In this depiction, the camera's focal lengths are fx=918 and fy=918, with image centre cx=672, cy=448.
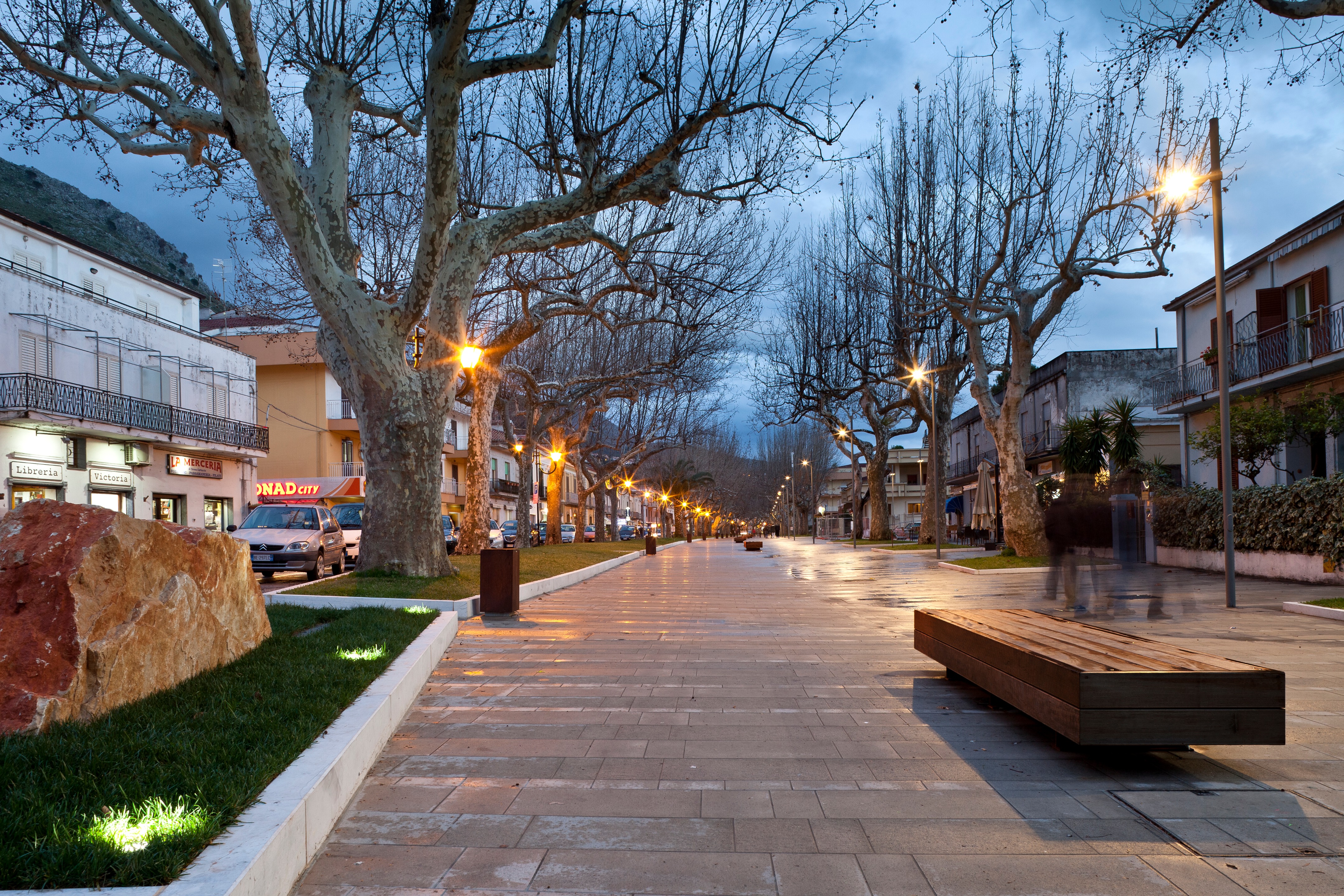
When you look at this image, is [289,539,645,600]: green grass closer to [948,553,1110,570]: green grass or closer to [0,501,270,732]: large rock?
[0,501,270,732]: large rock

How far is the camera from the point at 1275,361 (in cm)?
2253

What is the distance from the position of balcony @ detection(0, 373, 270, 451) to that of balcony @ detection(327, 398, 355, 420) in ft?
22.4

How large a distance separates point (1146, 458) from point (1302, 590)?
24.3 m

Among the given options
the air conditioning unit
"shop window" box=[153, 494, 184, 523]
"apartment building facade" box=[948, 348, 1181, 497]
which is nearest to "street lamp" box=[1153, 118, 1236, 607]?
"apartment building facade" box=[948, 348, 1181, 497]

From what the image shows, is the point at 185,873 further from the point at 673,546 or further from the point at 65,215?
the point at 65,215

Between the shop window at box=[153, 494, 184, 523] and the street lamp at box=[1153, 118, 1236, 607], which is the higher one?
the street lamp at box=[1153, 118, 1236, 607]

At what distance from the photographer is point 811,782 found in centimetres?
440

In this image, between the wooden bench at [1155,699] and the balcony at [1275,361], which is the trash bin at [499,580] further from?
the balcony at [1275,361]

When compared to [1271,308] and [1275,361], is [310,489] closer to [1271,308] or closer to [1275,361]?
[1275,361]

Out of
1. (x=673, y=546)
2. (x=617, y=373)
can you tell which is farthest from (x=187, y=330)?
(x=673, y=546)

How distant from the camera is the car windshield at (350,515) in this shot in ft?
79.3

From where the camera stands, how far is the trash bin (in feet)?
34.8

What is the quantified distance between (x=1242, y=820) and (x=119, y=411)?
3163 cm

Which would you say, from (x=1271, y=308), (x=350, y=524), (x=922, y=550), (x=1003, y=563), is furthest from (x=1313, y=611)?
(x=922, y=550)
